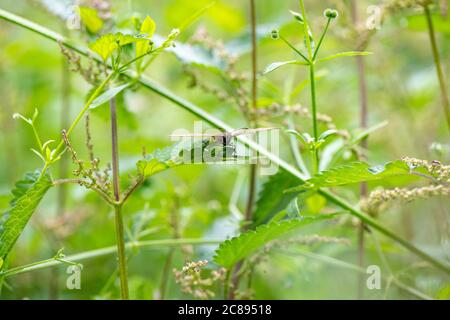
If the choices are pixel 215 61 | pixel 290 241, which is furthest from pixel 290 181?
pixel 215 61

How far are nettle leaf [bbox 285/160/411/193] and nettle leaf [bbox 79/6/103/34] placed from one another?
12.4 inches

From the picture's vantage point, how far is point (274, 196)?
2.20 ft

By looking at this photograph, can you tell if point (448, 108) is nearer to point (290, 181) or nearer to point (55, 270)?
point (290, 181)

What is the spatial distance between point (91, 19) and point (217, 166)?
413 mm

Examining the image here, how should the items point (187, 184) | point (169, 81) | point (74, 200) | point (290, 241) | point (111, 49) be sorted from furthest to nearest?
point (169, 81) → point (74, 200) → point (187, 184) → point (290, 241) → point (111, 49)

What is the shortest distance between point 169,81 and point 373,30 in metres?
0.76

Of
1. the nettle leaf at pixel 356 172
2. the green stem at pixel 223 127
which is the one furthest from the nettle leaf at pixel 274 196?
the nettle leaf at pixel 356 172

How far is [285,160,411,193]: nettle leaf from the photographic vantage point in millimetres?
505

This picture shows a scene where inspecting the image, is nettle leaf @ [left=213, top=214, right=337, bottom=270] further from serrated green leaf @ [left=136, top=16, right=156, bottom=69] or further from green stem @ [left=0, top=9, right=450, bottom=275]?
serrated green leaf @ [left=136, top=16, right=156, bottom=69]

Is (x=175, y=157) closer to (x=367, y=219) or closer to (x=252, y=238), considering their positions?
(x=252, y=238)

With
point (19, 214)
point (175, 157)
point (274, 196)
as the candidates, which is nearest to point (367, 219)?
point (274, 196)

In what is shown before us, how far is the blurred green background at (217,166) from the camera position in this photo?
79cm

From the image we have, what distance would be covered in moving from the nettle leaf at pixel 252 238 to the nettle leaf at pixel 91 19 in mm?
300

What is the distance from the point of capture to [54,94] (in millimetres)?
1240
